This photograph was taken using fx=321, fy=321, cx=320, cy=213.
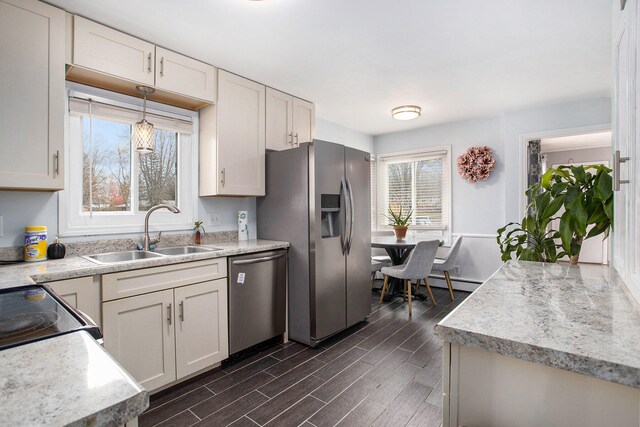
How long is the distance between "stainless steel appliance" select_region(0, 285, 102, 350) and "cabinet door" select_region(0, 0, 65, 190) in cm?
89

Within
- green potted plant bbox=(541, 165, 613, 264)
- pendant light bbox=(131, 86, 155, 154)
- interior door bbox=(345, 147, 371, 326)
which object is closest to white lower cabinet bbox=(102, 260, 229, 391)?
pendant light bbox=(131, 86, 155, 154)

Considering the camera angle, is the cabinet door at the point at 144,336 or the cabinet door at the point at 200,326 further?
the cabinet door at the point at 200,326

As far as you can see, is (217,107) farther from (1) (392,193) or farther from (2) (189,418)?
(1) (392,193)

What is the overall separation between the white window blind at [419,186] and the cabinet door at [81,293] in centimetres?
427

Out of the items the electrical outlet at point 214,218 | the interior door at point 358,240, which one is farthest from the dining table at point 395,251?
the electrical outlet at point 214,218

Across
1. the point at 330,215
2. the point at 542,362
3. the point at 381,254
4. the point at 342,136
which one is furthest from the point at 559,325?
the point at 381,254

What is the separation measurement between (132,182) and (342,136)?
3.02 m

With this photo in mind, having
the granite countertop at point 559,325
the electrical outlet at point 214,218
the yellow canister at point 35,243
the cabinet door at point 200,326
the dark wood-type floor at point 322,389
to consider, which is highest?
the electrical outlet at point 214,218

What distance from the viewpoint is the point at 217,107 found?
2.74 m

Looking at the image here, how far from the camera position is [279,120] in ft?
10.7

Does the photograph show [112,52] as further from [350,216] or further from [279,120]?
[350,216]

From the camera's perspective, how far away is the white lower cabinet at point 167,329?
190cm

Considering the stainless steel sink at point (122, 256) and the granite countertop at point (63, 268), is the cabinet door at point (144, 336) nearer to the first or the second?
the granite countertop at point (63, 268)

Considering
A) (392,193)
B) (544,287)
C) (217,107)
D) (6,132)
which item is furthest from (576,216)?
(392,193)
